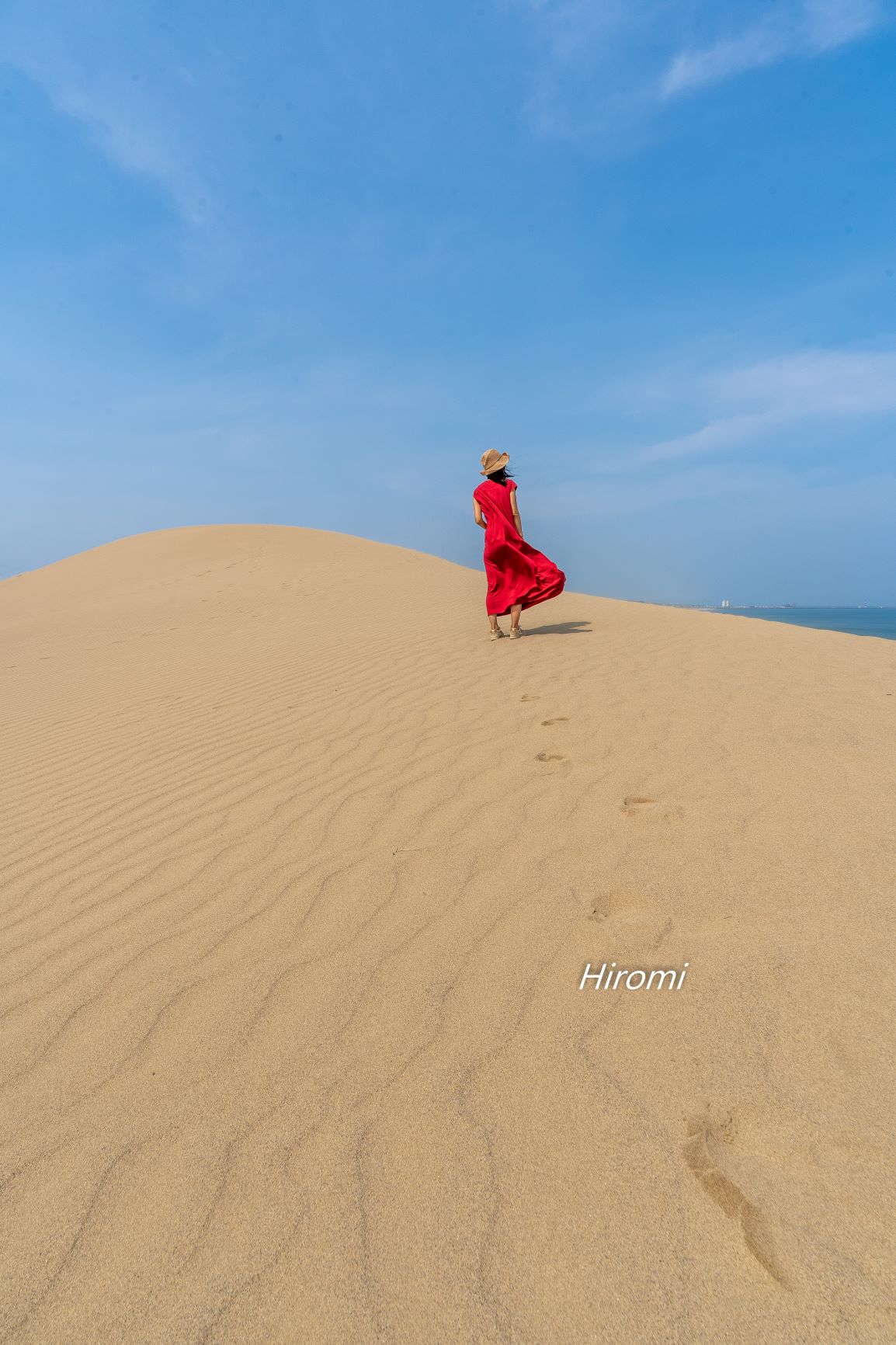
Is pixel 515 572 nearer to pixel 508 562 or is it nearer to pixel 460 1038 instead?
pixel 508 562

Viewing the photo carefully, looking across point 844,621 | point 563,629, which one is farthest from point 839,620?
point 563,629

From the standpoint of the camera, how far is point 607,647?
21.5 feet

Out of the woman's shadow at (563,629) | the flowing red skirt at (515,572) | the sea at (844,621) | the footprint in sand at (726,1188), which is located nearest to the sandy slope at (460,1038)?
the footprint in sand at (726,1188)

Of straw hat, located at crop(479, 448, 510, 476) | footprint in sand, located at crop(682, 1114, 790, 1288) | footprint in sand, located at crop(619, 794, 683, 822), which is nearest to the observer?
footprint in sand, located at crop(682, 1114, 790, 1288)

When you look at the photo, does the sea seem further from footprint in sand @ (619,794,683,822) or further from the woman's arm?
footprint in sand @ (619,794,683,822)

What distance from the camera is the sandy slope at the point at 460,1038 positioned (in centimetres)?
120

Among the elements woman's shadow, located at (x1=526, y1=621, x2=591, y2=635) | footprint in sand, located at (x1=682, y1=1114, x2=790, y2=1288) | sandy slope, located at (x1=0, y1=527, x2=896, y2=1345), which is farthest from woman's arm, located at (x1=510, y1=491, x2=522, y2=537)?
footprint in sand, located at (x1=682, y1=1114, x2=790, y2=1288)

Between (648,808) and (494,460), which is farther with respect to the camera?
(494,460)

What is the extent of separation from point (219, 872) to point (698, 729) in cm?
259

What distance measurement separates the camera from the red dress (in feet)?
22.4

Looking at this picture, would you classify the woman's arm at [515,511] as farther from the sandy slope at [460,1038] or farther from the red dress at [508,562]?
the sandy slope at [460,1038]

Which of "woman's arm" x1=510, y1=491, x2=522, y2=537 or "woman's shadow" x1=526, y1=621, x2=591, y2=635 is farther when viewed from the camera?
"woman's shadow" x1=526, y1=621, x2=591, y2=635

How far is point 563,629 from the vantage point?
806 centimetres

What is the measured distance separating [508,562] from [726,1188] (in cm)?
599
